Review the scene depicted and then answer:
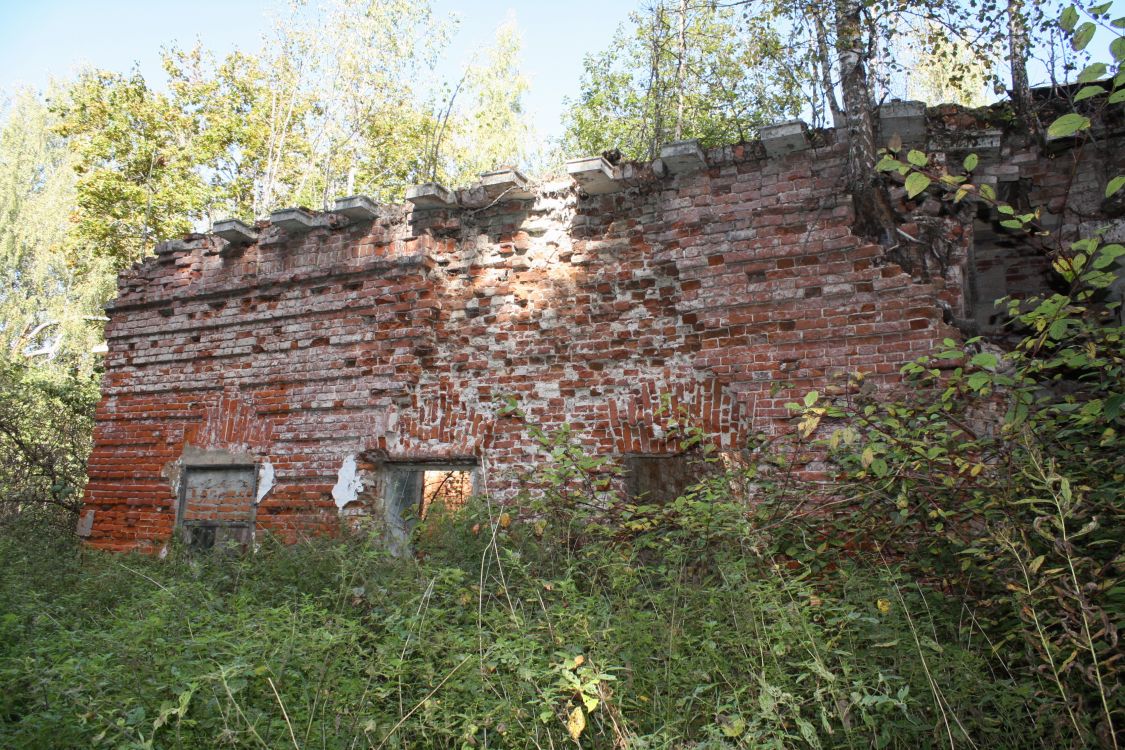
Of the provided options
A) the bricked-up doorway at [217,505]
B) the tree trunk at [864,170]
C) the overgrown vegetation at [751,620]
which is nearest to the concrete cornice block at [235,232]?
the bricked-up doorway at [217,505]

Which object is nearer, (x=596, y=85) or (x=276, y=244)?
(x=276, y=244)

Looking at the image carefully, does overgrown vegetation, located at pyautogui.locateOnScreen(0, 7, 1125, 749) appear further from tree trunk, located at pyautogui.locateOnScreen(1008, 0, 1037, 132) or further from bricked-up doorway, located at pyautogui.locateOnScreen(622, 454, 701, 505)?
bricked-up doorway, located at pyautogui.locateOnScreen(622, 454, 701, 505)

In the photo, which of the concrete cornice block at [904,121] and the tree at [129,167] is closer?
the concrete cornice block at [904,121]

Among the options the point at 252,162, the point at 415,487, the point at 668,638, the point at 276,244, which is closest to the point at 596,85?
the point at 252,162

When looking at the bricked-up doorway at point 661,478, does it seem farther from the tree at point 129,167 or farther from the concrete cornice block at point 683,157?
the tree at point 129,167

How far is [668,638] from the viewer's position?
12.1ft

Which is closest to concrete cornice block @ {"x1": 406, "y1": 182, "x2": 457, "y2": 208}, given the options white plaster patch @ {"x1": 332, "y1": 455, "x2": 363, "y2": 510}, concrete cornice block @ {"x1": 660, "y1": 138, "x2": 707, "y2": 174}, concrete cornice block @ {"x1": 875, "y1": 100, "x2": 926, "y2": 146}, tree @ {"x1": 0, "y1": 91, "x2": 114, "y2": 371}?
concrete cornice block @ {"x1": 660, "y1": 138, "x2": 707, "y2": 174}

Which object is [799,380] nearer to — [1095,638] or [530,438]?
[530,438]

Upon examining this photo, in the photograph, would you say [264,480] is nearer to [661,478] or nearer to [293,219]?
[293,219]

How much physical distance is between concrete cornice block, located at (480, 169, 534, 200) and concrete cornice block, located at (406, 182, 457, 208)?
38 centimetres

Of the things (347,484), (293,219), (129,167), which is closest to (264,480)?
(347,484)

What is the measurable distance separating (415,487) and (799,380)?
137 inches

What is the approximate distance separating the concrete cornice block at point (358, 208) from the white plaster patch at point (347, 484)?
2.17 m

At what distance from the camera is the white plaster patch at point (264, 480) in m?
7.71
